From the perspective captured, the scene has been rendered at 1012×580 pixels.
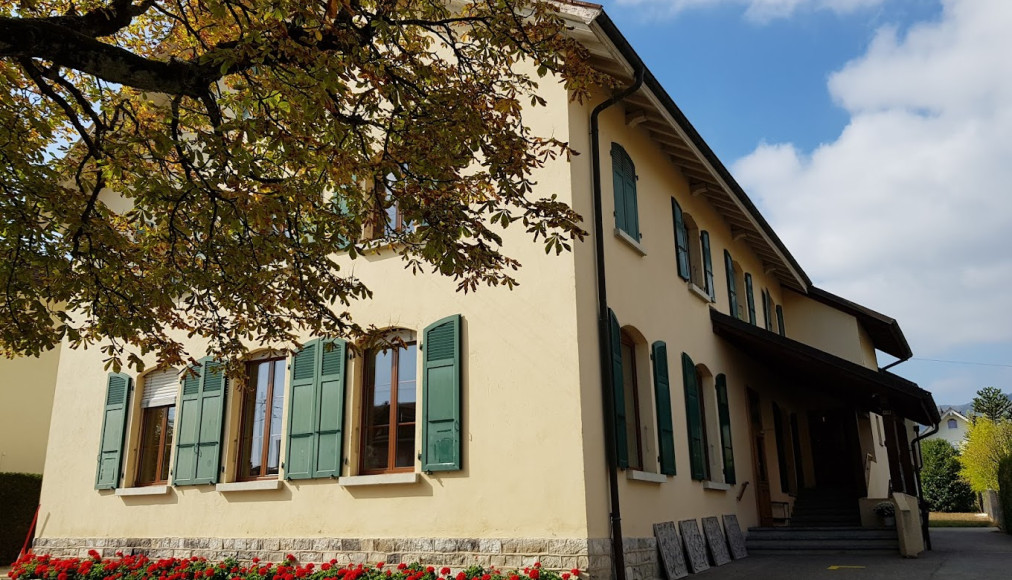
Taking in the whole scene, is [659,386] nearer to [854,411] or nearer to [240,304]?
[240,304]

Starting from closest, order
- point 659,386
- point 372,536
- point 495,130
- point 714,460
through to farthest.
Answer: point 495,130 < point 372,536 < point 659,386 < point 714,460

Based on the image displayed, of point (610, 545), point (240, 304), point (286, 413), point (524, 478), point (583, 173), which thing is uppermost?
point (583, 173)

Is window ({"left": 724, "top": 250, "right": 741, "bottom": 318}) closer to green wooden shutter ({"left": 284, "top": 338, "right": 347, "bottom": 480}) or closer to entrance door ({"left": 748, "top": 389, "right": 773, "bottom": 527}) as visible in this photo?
entrance door ({"left": 748, "top": 389, "right": 773, "bottom": 527})

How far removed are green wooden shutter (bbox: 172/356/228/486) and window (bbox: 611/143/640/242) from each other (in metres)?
5.61

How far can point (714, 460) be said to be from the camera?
12.3 meters

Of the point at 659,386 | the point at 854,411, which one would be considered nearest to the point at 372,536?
the point at 659,386

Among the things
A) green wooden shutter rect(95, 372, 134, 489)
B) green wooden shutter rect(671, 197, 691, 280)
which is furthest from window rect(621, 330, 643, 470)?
green wooden shutter rect(95, 372, 134, 489)

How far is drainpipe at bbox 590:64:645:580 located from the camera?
26.6 feet

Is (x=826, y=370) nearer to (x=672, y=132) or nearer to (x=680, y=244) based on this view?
(x=680, y=244)

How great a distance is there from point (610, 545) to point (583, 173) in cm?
416

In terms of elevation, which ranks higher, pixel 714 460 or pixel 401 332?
pixel 401 332

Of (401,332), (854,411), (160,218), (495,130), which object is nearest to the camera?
(495,130)

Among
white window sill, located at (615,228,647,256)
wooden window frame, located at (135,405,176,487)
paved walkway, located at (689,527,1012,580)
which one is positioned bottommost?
paved walkway, located at (689,527,1012,580)

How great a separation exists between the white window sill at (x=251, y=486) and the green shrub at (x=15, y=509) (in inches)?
276
